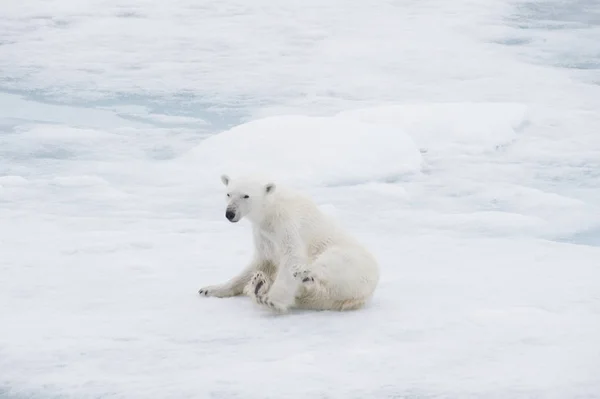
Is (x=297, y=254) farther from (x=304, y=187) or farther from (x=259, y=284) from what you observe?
(x=304, y=187)

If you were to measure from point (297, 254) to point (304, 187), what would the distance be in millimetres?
2981

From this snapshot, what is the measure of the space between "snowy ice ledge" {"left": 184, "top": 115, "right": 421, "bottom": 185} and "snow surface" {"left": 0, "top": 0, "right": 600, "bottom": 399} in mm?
19

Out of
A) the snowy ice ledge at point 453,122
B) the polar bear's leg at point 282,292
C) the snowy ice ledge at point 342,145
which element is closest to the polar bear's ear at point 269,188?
the polar bear's leg at point 282,292

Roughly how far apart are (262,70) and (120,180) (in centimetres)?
394

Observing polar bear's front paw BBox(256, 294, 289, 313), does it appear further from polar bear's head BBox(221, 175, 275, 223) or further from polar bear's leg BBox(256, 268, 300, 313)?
polar bear's head BBox(221, 175, 275, 223)

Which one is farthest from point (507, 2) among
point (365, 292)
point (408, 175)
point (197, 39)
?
point (365, 292)

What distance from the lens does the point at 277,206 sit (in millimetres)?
3750

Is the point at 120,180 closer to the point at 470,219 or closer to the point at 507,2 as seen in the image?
the point at 470,219

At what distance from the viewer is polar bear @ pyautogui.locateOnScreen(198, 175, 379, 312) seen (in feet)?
12.0

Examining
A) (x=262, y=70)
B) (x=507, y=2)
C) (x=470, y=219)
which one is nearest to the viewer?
(x=470, y=219)

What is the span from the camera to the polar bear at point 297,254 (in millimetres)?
3654

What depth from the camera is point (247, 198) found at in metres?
3.66

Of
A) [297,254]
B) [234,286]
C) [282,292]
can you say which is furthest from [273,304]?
[234,286]

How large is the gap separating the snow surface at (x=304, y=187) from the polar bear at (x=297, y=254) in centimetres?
9
